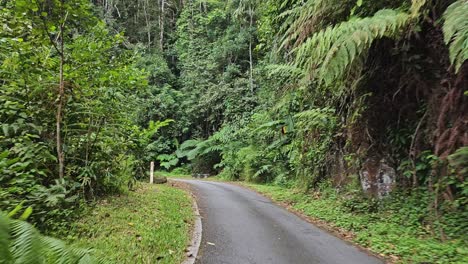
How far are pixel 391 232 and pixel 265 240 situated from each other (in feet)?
7.06

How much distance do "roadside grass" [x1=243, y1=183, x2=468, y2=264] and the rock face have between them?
581mm

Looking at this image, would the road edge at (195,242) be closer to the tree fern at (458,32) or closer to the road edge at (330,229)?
the road edge at (330,229)

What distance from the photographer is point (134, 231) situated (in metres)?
5.61

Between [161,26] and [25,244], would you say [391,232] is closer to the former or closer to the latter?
[25,244]

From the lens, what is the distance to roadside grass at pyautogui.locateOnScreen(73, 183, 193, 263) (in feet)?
15.7

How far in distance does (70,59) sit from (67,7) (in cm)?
104

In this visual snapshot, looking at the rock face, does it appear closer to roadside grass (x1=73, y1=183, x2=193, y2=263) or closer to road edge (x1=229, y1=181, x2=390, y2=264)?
road edge (x1=229, y1=181, x2=390, y2=264)

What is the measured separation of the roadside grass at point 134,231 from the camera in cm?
480

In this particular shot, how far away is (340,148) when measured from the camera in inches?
402

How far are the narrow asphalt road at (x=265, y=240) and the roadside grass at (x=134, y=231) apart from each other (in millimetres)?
450

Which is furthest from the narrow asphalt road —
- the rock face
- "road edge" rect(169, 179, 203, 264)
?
the rock face

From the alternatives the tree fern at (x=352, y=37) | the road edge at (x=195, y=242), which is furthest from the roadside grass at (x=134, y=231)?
the tree fern at (x=352, y=37)

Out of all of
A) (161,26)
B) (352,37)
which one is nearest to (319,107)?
(352,37)

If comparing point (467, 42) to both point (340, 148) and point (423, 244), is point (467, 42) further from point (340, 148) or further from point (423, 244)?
point (340, 148)
